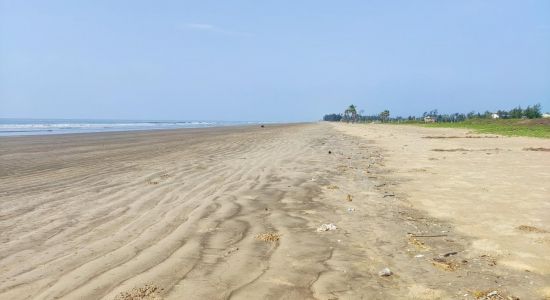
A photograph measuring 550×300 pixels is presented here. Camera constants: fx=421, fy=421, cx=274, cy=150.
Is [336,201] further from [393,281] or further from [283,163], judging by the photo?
[283,163]

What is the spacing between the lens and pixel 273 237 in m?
4.86

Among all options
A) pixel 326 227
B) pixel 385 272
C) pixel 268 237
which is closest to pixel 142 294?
pixel 268 237

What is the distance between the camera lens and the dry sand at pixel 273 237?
351 cm

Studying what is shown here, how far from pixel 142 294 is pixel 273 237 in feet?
6.26

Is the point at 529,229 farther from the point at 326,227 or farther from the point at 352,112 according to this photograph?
the point at 352,112

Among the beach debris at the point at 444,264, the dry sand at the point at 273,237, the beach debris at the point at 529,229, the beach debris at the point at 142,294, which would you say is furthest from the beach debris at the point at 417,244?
the beach debris at the point at 142,294

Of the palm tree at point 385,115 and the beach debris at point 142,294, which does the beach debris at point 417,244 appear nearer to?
the beach debris at point 142,294

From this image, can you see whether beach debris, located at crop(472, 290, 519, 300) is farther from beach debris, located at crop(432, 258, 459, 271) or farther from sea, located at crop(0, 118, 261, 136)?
sea, located at crop(0, 118, 261, 136)

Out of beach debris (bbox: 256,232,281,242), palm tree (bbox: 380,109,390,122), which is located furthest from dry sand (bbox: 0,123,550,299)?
palm tree (bbox: 380,109,390,122)

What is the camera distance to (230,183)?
8883 mm

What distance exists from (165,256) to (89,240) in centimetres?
115

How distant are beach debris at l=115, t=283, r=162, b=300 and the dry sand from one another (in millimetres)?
17

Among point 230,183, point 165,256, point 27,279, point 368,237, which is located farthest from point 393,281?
point 230,183

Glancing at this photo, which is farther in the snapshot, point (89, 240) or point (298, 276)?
point (89, 240)
